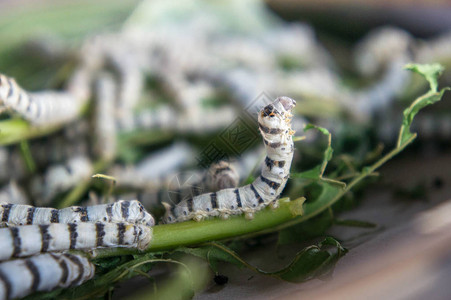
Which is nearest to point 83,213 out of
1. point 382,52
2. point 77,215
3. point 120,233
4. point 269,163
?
point 77,215

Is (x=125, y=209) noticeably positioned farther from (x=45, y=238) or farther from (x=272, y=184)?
(x=272, y=184)

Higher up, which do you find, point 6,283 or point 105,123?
point 105,123

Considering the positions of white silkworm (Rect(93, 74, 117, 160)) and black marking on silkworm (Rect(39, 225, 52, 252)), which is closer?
black marking on silkworm (Rect(39, 225, 52, 252))

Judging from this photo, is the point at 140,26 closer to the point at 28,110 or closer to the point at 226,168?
the point at 28,110

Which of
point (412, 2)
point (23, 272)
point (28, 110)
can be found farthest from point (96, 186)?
point (412, 2)

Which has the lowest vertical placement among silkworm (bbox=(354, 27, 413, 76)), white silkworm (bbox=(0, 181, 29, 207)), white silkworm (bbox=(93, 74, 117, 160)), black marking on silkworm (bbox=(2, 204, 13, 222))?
black marking on silkworm (bbox=(2, 204, 13, 222))

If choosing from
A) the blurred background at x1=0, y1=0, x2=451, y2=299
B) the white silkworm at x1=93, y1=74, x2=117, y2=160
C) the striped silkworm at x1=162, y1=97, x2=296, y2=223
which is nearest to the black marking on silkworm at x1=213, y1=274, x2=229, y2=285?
the blurred background at x1=0, y1=0, x2=451, y2=299

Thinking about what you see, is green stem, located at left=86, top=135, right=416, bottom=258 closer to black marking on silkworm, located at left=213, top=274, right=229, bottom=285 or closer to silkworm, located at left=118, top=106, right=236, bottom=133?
black marking on silkworm, located at left=213, top=274, right=229, bottom=285
